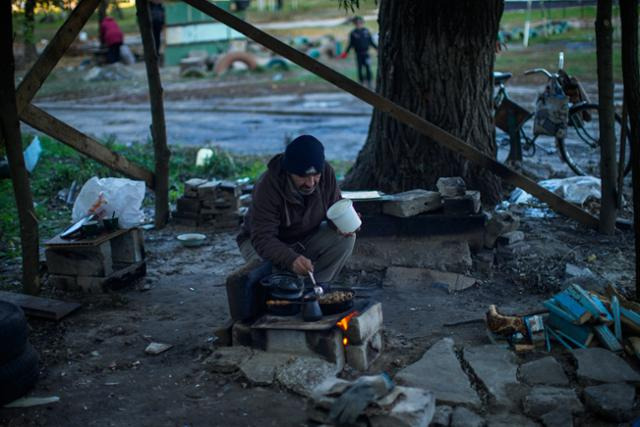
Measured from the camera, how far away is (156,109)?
24.9ft

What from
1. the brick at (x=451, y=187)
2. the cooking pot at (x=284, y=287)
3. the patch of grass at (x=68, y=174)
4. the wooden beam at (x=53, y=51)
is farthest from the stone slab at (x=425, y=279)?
the patch of grass at (x=68, y=174)

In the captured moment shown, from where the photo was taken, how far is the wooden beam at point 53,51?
614cm

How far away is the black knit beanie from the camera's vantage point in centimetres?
493

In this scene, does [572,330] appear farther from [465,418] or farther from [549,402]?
[465,418]

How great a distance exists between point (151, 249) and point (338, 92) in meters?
12.1

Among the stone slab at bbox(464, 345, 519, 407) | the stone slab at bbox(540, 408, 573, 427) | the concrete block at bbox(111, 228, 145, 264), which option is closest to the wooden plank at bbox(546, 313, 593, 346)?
the stone slab at bbox(464, 345, 519, 407)

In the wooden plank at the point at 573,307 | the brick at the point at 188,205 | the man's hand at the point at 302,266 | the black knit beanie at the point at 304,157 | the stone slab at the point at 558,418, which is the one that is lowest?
the stone slab at the point at 558,418

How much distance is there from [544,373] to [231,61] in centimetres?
2111

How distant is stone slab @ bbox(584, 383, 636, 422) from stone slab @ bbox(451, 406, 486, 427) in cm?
64

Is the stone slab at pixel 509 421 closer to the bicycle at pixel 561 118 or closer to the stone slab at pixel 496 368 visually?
the stone slab at pixel 496 368

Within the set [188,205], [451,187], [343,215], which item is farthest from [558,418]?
[188,205]

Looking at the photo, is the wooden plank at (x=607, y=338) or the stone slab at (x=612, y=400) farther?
the wooden plank at (x=607, y=338)

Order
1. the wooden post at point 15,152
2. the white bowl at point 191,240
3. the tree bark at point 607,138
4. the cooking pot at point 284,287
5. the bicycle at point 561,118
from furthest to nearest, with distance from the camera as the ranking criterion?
the bicycle at point 561,118, the white bowl at point 191,240, the tree bark at point 607,138, the wooden post at point 15,152, the cooking pot at point 284,287

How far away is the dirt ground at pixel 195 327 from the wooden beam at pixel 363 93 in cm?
81
